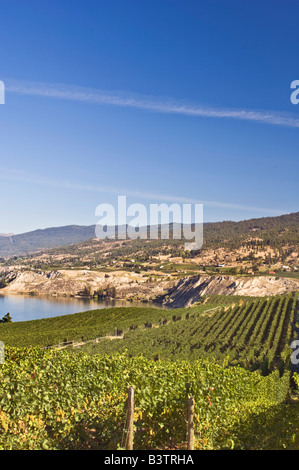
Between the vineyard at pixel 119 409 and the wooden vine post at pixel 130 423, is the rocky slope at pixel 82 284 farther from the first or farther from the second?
the wooden vine post at pixel 130 423

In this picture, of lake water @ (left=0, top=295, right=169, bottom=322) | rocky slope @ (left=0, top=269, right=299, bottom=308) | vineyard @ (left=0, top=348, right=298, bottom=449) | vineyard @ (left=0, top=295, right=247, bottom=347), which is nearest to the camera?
vineyard @ (left=0, top=348, right=298, bottom=449)

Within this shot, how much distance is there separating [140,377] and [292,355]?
95.9 ft

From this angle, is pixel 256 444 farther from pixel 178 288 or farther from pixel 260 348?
pixel 178 288

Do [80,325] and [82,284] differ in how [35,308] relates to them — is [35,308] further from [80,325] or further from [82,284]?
[80,325]

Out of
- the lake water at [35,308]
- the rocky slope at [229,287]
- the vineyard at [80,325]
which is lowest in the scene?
the lake water at [35,308]

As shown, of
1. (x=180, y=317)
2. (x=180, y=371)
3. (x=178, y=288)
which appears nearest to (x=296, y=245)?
(x=178, y=288)

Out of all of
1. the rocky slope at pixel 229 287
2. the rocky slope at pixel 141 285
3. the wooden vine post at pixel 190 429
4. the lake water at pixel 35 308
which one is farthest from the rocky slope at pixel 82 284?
the wooden vine post at pixel 190 429

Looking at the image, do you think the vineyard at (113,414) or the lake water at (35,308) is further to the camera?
the lake water at (35,308)

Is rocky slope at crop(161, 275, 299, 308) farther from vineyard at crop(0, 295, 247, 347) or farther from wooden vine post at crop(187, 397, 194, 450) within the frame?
wooden vine post at crop(187, 397, 194, 450)

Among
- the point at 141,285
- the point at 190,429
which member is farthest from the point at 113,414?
the point at 141,285

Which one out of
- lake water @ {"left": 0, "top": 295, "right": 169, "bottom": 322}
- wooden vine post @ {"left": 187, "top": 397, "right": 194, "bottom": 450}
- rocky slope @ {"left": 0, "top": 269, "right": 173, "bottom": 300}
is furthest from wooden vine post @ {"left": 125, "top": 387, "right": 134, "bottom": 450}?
Result: rocky slope @ {"left": 0, "top": 269, "right": 173, "bottom": 300}

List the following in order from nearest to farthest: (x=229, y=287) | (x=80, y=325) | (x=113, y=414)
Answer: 1. (x=113, y=414)
2. (x=80, y=325)
3. (x=229, y=287)
